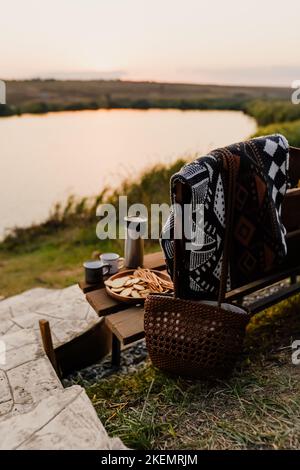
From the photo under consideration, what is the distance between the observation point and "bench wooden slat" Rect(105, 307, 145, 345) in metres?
2.12

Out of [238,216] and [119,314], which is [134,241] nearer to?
[119,314]

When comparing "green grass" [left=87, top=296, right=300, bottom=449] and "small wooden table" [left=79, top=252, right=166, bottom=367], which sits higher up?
"small wooden table" [left=79, top=252, right=166, bottom=367]

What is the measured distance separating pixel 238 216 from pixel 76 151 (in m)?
15.5

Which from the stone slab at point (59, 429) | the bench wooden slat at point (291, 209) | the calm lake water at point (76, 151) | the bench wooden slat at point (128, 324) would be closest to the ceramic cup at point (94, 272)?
the bench wooden slat at point (128, 324)

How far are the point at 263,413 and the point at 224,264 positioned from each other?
0.67m

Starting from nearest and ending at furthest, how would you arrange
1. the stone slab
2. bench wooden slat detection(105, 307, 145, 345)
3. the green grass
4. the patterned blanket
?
the stone slab
the green grass
the patterned blanket
bench wooden slat detection(105, 307, 145, 345)

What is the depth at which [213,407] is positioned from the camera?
6.38 feet

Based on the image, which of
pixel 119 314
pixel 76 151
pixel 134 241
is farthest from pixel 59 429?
pixel 76 151

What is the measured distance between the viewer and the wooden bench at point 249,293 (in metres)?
2.20

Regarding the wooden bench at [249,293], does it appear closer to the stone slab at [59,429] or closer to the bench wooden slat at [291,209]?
the bench wooden slat at [291,209]

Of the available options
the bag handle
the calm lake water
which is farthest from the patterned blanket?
the calm lake water

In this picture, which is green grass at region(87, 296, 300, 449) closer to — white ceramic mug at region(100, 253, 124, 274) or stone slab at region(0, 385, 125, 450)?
stone slab at region(0, 385, 125, 450)

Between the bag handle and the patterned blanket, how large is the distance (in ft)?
0.07
